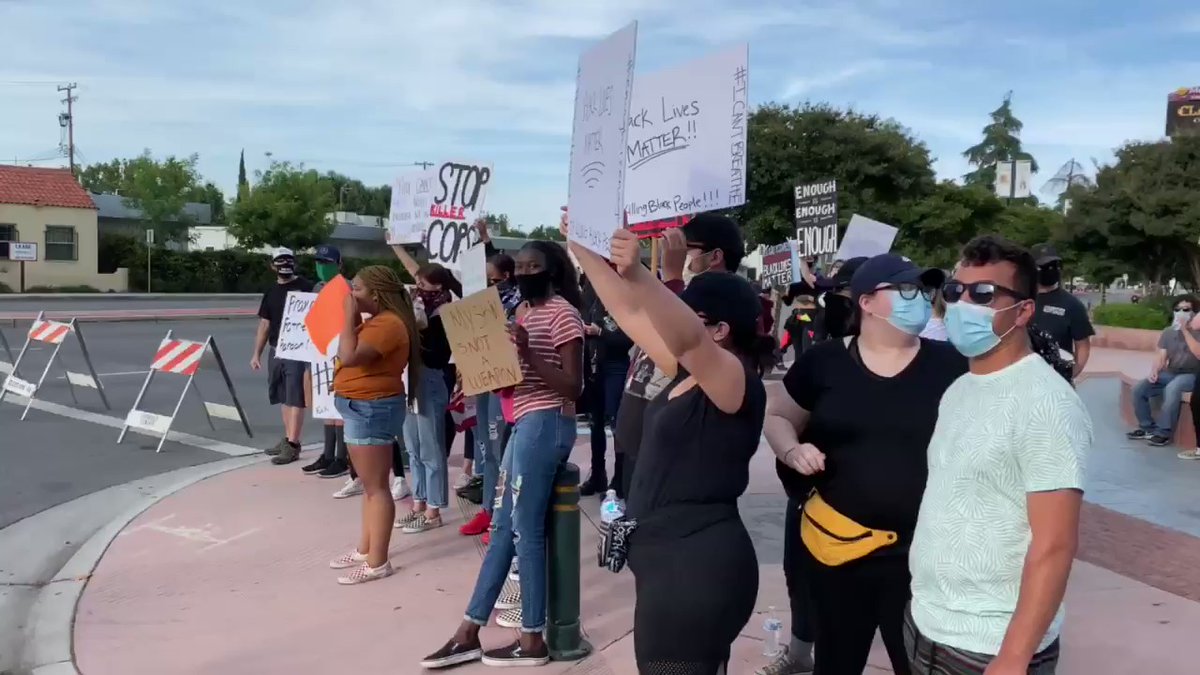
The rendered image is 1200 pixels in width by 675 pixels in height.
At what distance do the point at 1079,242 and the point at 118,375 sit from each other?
87.9 ft

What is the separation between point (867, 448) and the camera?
309cm

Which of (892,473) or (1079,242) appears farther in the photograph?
(1079,242)

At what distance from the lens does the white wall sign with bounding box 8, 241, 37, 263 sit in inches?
1547

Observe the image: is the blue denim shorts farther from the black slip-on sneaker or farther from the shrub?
the shrub

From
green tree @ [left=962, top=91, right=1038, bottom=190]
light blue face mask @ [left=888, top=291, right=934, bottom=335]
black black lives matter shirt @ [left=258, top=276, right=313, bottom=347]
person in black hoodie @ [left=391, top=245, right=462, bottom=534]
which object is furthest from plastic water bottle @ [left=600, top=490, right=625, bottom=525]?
green tree @ [left=962, top=91, right=1038, bottom=190]

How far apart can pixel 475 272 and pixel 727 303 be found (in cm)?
252

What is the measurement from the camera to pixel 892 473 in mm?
3055

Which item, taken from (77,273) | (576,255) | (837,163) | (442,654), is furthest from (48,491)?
(77,273)

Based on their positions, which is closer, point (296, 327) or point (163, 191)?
point (296, 327)

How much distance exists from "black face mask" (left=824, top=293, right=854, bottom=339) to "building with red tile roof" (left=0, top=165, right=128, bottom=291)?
42.7m

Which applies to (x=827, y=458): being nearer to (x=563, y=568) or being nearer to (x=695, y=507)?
(x=695, y=507)

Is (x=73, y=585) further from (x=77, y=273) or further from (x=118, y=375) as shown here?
(x=77, y=273)

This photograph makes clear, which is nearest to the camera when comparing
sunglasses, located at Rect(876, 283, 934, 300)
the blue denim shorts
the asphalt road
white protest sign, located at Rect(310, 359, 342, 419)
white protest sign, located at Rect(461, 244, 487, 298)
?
sunglasses, located at Rect(876, 283, 934, 300)

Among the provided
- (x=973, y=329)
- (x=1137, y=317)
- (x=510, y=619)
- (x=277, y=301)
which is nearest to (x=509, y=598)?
(x=510, y=619)
